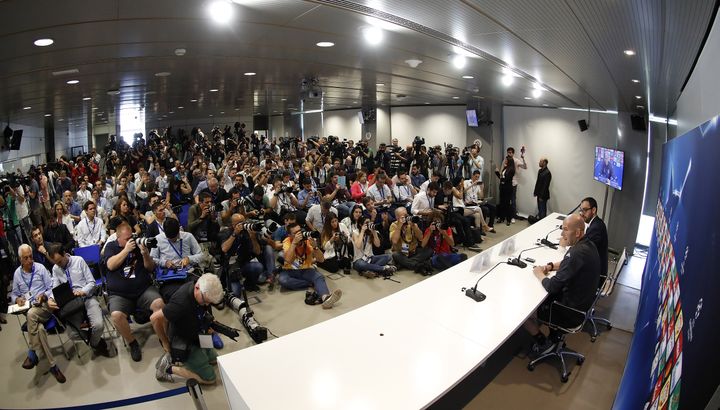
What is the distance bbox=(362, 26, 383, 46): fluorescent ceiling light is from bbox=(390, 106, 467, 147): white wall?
33.7 ft

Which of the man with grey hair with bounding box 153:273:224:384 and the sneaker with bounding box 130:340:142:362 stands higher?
the man with grey hair with bounding box 153:273:224:384

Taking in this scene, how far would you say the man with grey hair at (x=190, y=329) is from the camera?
3170 mm

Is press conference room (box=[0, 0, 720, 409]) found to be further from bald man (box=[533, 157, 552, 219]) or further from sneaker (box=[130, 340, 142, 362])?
bald man (box=[533, 157, 552, 219])

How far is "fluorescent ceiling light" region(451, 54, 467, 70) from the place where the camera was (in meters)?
4.93

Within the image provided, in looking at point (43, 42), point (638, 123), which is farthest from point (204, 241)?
point (638, 123)

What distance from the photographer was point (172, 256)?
4797 millimetres

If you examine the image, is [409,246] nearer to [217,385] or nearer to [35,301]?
[217,385]

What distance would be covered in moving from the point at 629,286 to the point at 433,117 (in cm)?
1006

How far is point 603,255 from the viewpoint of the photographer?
4883 mm

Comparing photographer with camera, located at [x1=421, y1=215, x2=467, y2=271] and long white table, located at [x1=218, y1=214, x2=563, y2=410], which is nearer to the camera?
long white table, located at [x1=218, y1=214, x2=563, y2=410]

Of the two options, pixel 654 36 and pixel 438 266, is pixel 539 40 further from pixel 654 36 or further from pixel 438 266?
pixel 438 266

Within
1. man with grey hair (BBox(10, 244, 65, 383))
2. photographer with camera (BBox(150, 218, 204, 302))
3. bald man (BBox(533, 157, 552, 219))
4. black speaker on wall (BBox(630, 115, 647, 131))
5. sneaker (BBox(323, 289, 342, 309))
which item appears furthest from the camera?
bald man (BBox(533, 157, 552, 219))

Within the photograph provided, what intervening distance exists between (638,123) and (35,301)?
33.7 feet

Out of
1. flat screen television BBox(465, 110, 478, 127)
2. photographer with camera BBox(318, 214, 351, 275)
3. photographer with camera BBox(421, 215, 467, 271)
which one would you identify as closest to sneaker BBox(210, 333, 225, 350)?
photographer with camera BBox(318, 214, 351, 275)
